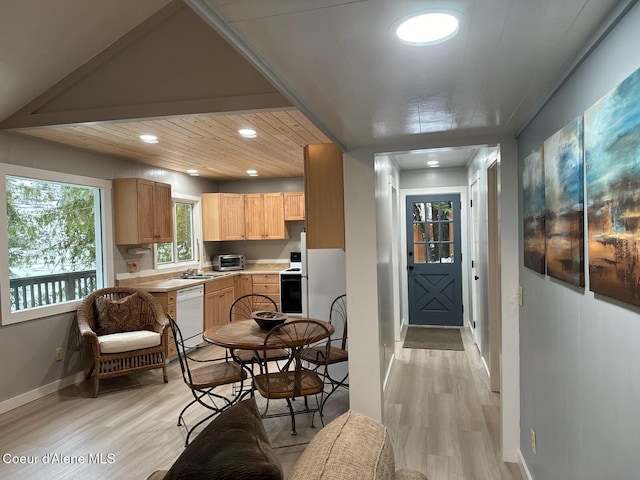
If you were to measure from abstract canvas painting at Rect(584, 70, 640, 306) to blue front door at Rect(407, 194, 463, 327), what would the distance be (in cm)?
515

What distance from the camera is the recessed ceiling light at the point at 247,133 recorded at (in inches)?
151

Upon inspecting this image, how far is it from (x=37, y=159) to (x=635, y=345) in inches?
186

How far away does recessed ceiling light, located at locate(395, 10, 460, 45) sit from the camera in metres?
1.13

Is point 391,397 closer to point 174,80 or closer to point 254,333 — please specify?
point 254,333

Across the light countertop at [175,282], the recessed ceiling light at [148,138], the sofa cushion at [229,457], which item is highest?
the recessed ceiling light at [148,138]

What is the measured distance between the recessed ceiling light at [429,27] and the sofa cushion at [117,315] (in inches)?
168

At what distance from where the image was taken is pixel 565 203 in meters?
1.59

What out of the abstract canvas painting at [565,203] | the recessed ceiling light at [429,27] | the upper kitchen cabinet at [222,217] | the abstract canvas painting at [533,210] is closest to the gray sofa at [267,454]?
the abstract canvas painting at [565,203]

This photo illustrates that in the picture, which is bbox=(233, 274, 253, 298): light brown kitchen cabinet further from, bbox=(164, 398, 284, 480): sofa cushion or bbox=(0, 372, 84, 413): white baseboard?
bbox=(164, 398, 284, 480): sofa cushion

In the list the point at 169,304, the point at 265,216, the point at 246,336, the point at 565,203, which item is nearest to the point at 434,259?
the point at 265,216

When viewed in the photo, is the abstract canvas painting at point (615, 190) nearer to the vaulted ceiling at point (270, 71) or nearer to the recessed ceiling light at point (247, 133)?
the vaulted ceiling at point (270, 71)

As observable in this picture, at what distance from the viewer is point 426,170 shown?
634 cm

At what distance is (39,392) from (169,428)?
62.9 inches

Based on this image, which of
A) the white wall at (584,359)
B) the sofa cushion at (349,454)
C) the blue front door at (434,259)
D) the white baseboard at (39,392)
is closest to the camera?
the sofa cushion at (349,454)
